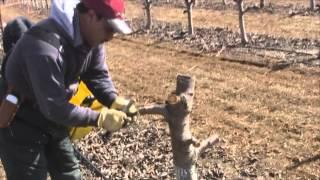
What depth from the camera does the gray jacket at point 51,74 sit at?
8.32 ft

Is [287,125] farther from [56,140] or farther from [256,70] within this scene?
[56,140]

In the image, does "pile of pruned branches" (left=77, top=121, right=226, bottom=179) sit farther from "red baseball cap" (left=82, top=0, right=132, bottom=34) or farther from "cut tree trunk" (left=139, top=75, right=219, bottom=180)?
"red baseball cap" (left=82, top=0, right=132, bottom=34)

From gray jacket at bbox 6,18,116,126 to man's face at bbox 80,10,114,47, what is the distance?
2.7 inches

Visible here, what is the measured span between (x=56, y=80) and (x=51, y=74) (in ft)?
0.12

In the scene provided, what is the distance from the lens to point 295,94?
23.6 feet

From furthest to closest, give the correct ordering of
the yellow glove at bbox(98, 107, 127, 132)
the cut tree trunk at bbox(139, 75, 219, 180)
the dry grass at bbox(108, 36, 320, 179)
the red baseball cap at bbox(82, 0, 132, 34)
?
the dry grass at bbox(108, 36, 320, 179) → the cut tree trunk at bbox(139, 75, 219, 180) → the yellow glove at bbox(98, 107, 127, 132) → the red baseball cap at bbox(82, 0, 132, 34)

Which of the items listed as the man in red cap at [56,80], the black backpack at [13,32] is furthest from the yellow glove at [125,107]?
the black backpack at [13,32]

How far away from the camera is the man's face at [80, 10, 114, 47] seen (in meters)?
2.52

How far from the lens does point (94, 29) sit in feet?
8.41

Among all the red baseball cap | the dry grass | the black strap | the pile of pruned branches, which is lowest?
the dry grass

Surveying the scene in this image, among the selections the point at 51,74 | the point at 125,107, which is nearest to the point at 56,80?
the point at 51,74

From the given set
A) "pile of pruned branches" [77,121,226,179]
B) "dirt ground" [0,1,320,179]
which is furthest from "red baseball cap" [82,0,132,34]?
"dirt ground" [0,1,320,179]

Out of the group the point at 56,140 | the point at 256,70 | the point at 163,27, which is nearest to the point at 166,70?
the point at 256,70

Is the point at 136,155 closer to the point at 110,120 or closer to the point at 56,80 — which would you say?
the point at 110,120
